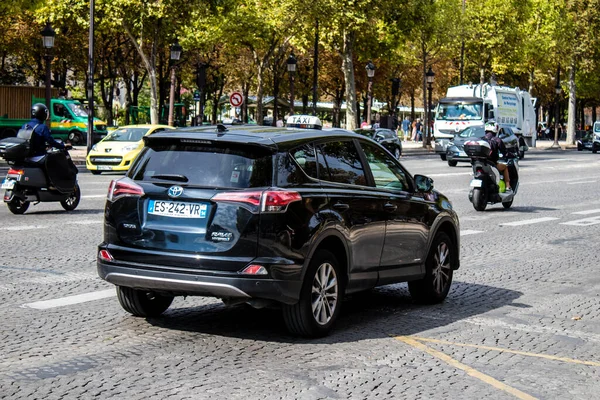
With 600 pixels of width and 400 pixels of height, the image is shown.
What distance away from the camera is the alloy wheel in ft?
25.3

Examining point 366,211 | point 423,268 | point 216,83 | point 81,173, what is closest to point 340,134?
point 366,211

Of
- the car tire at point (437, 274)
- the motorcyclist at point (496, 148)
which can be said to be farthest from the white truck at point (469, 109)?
the car tire at point (437, 274)

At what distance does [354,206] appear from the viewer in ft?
26.9

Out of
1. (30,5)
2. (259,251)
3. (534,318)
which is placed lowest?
(534,318)

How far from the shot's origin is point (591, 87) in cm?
9344

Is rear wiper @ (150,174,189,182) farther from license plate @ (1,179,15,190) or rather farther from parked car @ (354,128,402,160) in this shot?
parked car @ (354,128,402,160)

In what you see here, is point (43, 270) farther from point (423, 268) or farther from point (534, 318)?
point (534, 318)

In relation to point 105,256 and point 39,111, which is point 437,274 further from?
point 39,111

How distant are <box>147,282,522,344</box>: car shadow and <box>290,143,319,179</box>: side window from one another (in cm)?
117

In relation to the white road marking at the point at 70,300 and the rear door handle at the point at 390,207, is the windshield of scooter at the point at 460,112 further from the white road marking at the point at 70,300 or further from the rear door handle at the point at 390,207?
the rear door handle at the point at 390,207

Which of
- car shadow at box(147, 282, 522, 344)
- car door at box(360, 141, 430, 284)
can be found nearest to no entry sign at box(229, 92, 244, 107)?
car shadow at box(147, 282, 522, 344)

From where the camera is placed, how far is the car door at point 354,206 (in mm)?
8016

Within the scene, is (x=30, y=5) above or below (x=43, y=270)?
above

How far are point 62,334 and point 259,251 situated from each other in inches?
61.4
